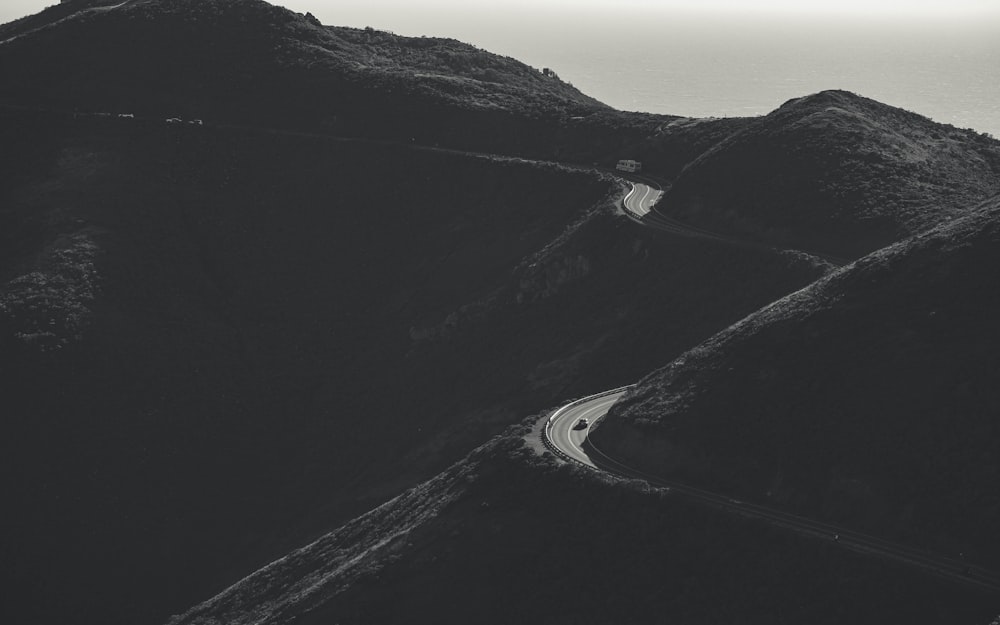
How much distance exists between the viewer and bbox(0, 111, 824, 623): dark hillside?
241 ft

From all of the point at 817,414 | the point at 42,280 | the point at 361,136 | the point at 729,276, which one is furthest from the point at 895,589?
the point at 361,136

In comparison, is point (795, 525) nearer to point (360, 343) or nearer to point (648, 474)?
point (648, 474)

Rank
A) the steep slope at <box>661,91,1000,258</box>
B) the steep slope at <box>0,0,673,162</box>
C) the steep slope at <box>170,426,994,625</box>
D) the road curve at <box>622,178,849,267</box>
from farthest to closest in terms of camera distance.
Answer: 1. the steep slope at <box>0,0,673,162</box>
2. the road curve at <box>622,178,849,267</box>
3. the steep slope at <box>661,91,1000,258</box>
4. the steep slope at <box>170,426,994,625</box>

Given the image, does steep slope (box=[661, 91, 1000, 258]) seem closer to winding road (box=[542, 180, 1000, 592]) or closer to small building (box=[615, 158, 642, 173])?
winding road (box=[542, 180, 1000, 592])

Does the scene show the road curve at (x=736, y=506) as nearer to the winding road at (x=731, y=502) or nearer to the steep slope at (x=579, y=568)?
the winding road at (x=731, y=502)

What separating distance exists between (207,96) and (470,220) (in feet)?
106

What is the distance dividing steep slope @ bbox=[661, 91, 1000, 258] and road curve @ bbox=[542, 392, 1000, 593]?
19842 millimetres

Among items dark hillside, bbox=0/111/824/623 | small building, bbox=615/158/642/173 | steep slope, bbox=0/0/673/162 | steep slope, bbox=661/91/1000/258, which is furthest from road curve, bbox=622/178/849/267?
steep slope, bbox=0/0/673/162

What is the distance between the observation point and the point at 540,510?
5072 centimetres

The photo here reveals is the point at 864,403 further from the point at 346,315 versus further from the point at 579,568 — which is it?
the point at 346,315

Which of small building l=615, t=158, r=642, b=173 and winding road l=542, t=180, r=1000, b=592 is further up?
small building l=615, t=158, r=642, b=173

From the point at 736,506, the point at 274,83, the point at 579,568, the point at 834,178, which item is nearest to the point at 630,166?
the point at 834,178

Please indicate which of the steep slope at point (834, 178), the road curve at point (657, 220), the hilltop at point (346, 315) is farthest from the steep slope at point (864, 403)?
the road curve at point (657, 220)

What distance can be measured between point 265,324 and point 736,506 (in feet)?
168
